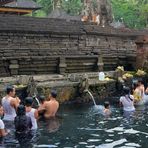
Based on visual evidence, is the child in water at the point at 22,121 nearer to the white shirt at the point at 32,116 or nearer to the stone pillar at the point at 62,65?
the white shirt at the point at 32,116

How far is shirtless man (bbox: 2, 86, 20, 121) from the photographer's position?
13.7 m

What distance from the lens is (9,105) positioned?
45.1 feet

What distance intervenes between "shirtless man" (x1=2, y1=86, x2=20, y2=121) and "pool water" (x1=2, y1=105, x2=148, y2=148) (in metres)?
1.07

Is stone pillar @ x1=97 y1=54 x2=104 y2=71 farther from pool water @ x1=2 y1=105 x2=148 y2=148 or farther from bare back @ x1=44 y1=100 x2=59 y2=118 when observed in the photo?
bare back @ x1=44 y1=100 x2=59 y2=118

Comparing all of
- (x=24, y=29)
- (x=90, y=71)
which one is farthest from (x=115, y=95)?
(x=24, y=29)

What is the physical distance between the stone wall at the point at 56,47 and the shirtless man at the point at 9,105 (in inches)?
209

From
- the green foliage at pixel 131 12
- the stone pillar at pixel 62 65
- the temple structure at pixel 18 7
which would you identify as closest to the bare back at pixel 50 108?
the stone pillar at pixel 62 65

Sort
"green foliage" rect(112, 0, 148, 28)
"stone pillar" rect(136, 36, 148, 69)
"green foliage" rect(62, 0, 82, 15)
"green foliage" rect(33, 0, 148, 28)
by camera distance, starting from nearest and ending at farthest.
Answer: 1. "stone pillar" rect(136, 36, 148, 69)
2. "green foliage" rect(112, 0, 148, 28)
3. "green foliage" rect(33, 0, 148, 28)
4. "green foliage" rect(62, 0, 82, 15)

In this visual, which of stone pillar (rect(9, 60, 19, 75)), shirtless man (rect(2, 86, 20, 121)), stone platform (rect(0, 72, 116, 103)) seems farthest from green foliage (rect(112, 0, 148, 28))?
shirtless man (rect(2, 86, 20, 121))

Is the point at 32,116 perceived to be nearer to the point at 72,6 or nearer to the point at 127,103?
the point at 127,103

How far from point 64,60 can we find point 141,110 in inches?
224

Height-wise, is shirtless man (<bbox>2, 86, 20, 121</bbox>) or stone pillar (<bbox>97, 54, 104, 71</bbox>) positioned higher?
stone pillar (<bbox>97, 54, 104, 71</bbox>)

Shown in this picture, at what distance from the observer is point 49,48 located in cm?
2217

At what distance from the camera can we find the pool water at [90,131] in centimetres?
1145
